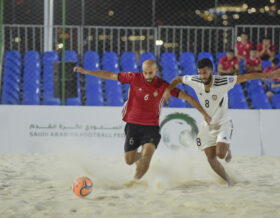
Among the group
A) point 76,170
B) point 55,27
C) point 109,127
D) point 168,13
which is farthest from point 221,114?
point 168,13

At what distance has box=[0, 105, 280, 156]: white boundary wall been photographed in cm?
998

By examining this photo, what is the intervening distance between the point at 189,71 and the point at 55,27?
13.2 feet

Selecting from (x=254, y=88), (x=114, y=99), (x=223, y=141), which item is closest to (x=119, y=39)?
(x=114, y=99)

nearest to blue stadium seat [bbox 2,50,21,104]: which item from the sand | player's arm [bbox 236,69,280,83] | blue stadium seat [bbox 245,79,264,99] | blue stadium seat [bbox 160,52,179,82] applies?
the sand

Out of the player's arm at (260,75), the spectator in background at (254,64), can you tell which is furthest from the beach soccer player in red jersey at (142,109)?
the spectator in background at (254,64)

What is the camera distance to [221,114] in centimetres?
629

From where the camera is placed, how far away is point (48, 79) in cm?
1233

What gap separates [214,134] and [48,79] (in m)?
7.01

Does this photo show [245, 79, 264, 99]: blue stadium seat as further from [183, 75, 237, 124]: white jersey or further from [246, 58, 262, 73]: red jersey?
[183, 75, 237, 124]: white jersey

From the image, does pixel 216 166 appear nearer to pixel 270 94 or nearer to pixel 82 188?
pixel 82 188

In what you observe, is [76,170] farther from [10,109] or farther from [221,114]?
[10,109]

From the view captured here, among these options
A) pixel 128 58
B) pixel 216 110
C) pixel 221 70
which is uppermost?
pixel 128 58

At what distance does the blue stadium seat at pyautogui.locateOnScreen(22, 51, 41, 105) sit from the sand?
2969 millimetres

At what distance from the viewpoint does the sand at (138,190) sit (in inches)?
187
